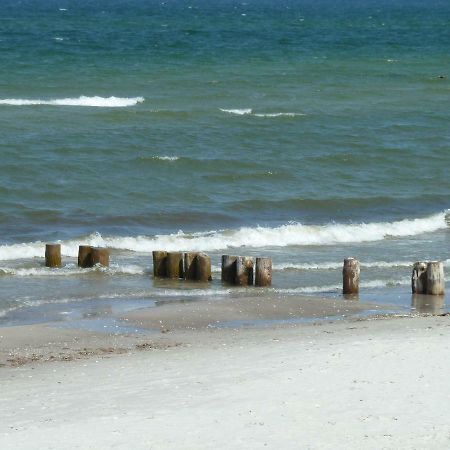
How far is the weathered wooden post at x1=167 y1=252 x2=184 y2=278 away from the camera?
766 inches

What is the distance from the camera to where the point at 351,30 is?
8644cm

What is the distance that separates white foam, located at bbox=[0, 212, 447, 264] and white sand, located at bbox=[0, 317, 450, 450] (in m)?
7.87

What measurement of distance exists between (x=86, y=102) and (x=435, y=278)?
25201mm

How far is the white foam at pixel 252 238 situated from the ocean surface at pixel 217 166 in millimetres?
47

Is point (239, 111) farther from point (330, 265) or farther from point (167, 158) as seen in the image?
point (330, 265)

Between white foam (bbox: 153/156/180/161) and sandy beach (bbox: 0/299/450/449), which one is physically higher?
white foam (bbox: 153/156/180/161)

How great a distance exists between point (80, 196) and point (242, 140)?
8.92m

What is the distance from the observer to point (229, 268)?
19.2 meters

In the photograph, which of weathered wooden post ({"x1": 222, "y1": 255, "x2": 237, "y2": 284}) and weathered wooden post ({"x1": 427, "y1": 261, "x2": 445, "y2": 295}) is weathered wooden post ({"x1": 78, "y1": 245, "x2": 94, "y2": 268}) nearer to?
weathered wooden post ({"x1": 222, "y1": 255, "x2": 237, "y2": 284})

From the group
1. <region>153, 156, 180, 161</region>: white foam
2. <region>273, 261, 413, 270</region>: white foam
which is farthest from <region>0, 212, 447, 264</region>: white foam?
<region>153, 156, 180, 161</region>: white foam

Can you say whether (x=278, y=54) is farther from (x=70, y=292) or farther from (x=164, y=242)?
(x=70, y=292)

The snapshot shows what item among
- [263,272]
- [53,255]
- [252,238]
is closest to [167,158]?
[252,238]

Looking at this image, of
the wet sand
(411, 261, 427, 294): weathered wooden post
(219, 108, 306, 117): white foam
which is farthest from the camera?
(219, 108, 306, 117): white foam

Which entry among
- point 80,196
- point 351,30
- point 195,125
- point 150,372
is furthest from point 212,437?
point 351,30
